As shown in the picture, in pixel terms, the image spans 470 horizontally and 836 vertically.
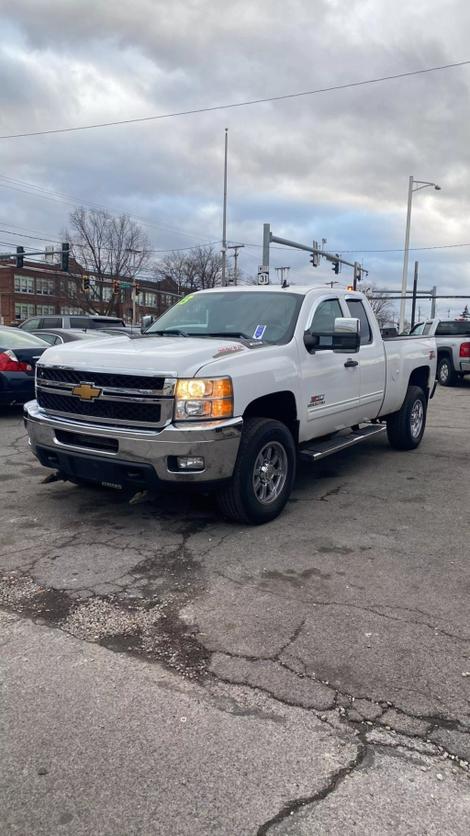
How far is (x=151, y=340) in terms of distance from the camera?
5.32m

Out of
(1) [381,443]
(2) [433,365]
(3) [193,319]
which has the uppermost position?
(3) [193,319]

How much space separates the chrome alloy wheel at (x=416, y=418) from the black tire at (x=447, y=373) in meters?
10.0

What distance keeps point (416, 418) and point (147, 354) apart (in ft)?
16.1

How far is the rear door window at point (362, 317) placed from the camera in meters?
6.74

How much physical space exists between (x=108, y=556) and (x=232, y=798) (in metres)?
2.30

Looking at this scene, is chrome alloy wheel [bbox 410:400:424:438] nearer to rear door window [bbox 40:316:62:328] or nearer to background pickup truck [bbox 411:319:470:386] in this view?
background pickup truck [bbox 411:319:470:386]

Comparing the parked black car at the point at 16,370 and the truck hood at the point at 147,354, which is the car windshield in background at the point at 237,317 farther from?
the parked black car at the point at 16,370

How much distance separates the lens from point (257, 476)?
4.86m

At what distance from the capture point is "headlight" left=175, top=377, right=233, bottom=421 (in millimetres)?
4289

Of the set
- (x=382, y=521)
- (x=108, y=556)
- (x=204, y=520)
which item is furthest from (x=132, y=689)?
(x=382, y=521)

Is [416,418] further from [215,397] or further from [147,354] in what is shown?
[147,354]

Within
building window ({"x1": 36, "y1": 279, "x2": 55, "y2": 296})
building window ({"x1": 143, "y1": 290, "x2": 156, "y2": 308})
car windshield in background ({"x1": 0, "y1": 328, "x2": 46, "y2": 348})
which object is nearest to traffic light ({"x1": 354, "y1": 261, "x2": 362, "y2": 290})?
car windshield in background ({"x1": 0, "y1": 328, "x2": 46, "y2": 348})

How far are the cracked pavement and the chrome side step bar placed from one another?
1.86ft

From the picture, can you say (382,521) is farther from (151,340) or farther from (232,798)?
(232,798)
